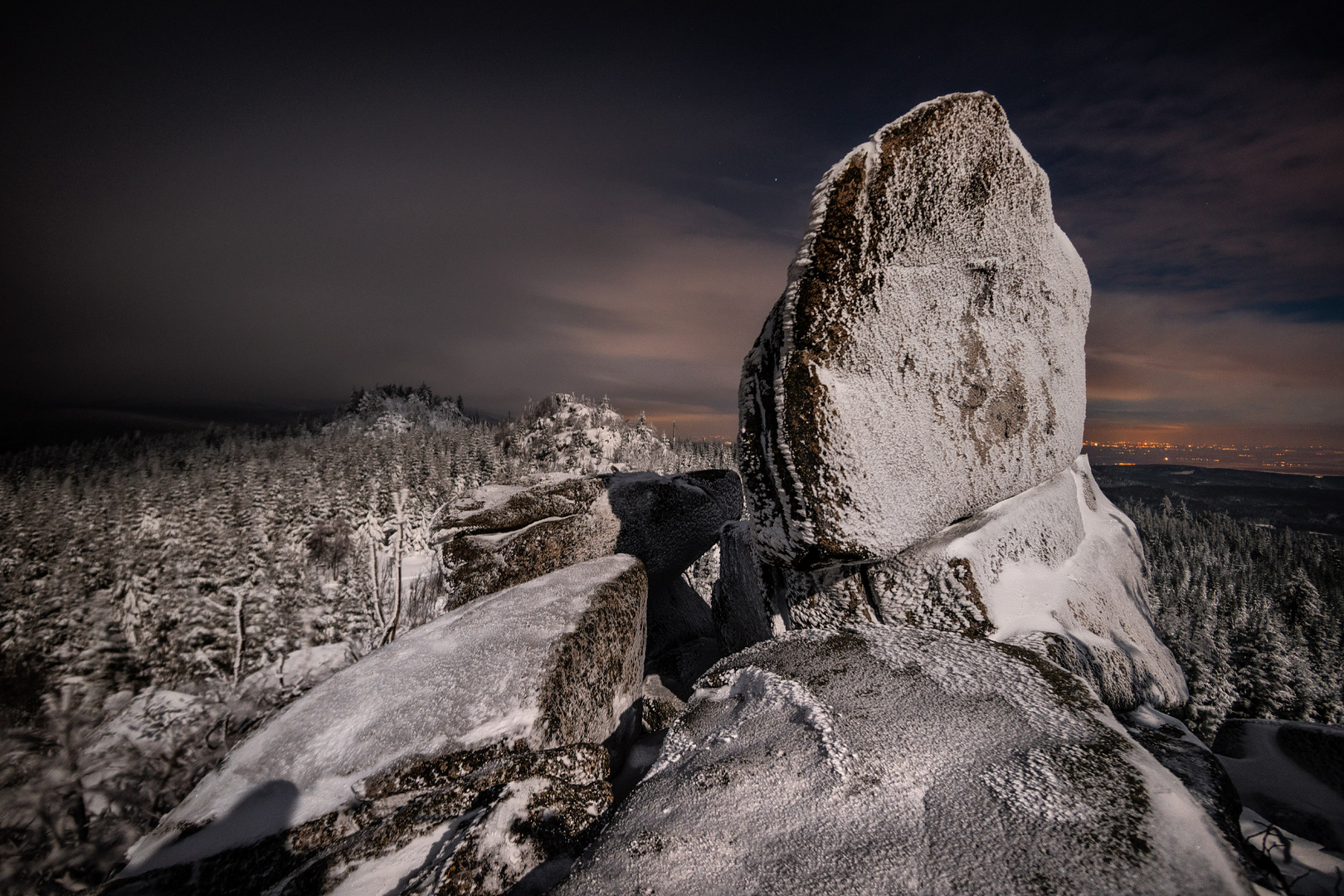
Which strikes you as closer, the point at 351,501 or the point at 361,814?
the point at 361,814

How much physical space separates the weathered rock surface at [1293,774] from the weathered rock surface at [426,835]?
139 inches

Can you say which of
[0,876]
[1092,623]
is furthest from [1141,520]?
[0,876]

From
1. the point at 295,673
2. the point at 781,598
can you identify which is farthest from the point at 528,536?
the point at 295,673

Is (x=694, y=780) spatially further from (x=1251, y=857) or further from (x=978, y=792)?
(x=1251, y=857)

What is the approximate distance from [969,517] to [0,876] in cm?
1061

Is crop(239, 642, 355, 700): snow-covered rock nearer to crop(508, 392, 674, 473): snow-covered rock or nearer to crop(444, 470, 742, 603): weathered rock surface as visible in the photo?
crop(444, 470, 742, 603): weathered rock surface

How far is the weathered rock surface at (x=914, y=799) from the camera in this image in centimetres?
144

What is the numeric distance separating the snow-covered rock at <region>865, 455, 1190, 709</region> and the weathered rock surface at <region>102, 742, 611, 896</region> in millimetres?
2437

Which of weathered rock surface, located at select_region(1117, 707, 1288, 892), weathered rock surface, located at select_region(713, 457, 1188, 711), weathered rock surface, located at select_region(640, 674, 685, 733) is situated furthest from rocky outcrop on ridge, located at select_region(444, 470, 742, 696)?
Answer: weathered rock surface, located at select_region(1117, 707, 1288, 892)

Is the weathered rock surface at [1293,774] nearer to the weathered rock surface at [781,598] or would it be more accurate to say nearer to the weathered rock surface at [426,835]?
the weathered rock surface at [781,598]

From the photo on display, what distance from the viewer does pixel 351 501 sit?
38500mm

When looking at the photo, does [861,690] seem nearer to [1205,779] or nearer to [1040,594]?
[1205,779]

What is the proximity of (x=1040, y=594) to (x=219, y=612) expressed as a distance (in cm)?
3654

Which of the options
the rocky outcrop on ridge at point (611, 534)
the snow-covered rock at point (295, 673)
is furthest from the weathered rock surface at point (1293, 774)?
the snow-covered rock at point (295, 673)
